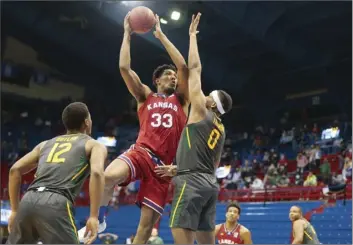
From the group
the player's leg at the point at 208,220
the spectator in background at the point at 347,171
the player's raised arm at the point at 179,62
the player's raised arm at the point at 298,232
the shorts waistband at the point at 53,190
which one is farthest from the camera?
the spectator in background at the point at 347,171

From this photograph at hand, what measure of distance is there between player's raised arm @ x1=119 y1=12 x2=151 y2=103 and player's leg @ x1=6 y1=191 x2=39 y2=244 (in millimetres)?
1814

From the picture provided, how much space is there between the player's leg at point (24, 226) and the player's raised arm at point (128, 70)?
1.81m

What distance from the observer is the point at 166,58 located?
861 inches

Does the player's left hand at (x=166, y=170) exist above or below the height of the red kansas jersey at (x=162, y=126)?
below

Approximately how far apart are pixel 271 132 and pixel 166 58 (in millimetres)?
5212

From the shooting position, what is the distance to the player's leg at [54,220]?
3.75 m

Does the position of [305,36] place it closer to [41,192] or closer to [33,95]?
[33,95]

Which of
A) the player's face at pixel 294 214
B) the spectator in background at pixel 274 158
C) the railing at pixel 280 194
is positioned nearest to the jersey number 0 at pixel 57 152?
the player's face at pixel 294 214

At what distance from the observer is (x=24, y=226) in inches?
150

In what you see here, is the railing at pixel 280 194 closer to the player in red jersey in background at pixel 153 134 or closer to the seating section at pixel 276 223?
the seating section at pixel 276 223

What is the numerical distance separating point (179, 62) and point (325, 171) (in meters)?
11.7

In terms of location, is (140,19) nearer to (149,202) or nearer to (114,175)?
(114,175)

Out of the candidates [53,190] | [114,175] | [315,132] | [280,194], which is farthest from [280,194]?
[53,190]

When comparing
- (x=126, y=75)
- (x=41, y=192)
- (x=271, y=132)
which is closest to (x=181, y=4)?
(x=271, y=132)
